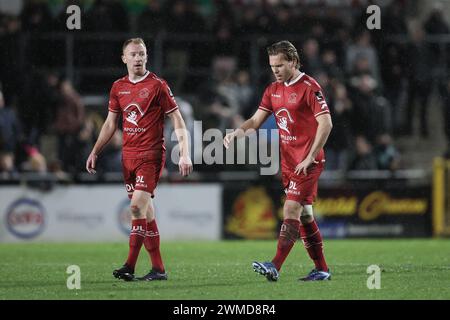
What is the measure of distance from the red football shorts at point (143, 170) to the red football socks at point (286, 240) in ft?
4.47

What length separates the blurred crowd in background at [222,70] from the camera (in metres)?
19.5

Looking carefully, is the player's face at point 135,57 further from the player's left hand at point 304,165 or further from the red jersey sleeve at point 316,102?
the player's left hand at point 304,165

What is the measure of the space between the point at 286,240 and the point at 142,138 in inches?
68.6

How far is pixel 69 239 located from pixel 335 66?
6529mm

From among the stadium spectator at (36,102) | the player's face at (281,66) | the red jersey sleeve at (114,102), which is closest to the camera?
the player's face at (281,66)

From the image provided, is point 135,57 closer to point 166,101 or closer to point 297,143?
point 166,101

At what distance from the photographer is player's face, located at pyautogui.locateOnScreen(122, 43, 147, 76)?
10750 mm

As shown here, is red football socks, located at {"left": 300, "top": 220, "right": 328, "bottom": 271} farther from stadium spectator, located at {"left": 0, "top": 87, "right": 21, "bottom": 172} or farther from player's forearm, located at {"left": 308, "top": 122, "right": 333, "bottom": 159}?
stadium spectator, located at {"left": 0, "top": 87, "right": 21, "bottom": 172}

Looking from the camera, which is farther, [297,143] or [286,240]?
[297,143]

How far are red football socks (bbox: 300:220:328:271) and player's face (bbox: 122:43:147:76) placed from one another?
221 centimetres

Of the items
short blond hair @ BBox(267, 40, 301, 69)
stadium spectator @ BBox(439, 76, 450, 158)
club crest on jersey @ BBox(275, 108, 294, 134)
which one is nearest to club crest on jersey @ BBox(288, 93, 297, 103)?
club crest on jersey @ BBox(275, 108, 294, 134)

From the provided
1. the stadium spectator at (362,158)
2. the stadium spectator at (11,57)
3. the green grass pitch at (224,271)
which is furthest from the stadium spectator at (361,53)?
the stadium spectator at (11,57)

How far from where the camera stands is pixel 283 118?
35.3 feet

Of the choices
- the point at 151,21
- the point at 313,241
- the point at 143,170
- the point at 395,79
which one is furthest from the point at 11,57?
the point at 313,241
